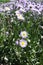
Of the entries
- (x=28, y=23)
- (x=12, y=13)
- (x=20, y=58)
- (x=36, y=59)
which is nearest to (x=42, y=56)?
(x=36, y=59)

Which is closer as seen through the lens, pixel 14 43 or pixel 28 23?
pixel 14 43

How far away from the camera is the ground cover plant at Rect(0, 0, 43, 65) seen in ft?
12.1

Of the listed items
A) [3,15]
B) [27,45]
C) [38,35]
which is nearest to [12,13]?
[3,15]

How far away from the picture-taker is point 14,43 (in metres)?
3.69

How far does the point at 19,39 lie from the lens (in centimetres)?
370

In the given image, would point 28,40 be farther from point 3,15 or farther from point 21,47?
point 3,15

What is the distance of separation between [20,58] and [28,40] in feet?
0.94

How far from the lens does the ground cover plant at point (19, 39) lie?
12.1ft

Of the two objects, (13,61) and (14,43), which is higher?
(14,43)

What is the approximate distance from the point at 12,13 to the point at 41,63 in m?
1.06

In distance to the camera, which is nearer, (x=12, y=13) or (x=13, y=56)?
(x=13, y=56)

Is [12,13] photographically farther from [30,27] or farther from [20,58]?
[20,58]

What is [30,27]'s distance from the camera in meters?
4.23

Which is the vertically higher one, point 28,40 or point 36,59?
point 28,40
